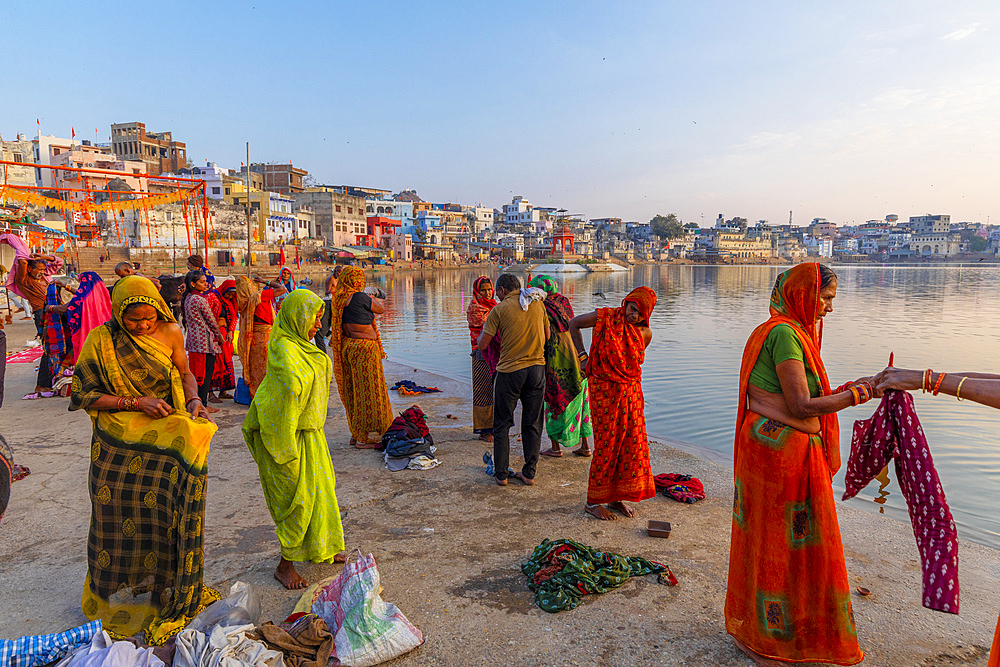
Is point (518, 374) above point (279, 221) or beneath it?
beneath

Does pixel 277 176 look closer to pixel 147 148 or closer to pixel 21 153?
pixel 147 148

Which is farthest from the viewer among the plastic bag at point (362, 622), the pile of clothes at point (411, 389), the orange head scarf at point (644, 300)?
the pile of clothes at point (411, 389)

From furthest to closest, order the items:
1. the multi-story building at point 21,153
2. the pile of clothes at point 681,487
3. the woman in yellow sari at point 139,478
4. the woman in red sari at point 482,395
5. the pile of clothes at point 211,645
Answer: the multi-story building at point 21,153
the woman in red sari at point 482,395
the pile of clothes at point 681,487
the woman in yellow sari at point 139,478
the pile of clothes at point 211,645

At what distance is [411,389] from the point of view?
27.9 ft

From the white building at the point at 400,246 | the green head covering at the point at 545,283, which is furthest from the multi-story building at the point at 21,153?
the green head covering at the point at 545,283

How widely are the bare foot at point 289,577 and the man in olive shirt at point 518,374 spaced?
1947mm

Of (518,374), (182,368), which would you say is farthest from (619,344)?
(182,368)

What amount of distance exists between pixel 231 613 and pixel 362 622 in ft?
2.14

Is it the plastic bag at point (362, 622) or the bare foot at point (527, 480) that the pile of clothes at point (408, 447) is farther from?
the plastic bag at point (362, 622)

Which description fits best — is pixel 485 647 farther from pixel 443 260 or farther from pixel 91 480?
pixel 443 260

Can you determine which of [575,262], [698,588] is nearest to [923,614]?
[698,588]

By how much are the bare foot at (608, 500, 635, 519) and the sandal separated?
803cm

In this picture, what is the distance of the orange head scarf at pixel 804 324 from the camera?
98.0 inches

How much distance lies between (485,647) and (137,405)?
207cm
